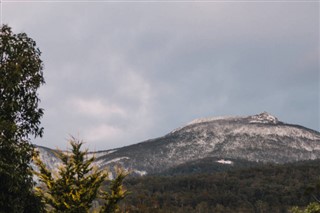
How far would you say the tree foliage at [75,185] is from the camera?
73.6 ft

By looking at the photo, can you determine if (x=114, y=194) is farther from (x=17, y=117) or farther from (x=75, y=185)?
(x=17, y=117)

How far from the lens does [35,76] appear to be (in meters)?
28.7

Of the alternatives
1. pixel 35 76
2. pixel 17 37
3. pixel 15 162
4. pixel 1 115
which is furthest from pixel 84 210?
pixel 17 37

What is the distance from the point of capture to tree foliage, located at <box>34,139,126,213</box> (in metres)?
22.4

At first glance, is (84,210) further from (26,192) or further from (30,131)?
(30,131)

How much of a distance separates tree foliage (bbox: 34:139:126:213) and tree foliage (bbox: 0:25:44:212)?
3.51m

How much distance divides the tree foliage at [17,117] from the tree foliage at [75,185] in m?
3.51

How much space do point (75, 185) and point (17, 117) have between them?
7448mm

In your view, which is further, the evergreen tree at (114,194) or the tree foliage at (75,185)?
the evergreen tree at (114,194)

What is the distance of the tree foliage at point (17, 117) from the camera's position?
85.6ft

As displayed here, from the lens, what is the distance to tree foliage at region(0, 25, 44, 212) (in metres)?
26.1

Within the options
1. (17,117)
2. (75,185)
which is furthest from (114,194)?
(17,117)

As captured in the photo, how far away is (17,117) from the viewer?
92.7 ft

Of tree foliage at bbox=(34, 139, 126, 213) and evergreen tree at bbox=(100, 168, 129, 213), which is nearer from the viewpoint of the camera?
tree foliage at bbox=(34, 139, 126, 213)
